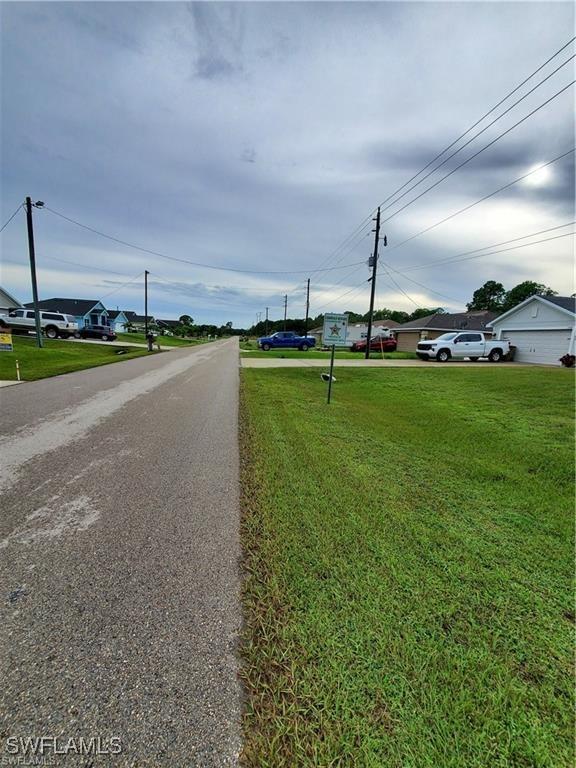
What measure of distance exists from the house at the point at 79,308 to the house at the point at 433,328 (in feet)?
134

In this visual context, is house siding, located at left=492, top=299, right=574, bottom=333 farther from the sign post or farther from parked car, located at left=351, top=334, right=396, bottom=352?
the sign post

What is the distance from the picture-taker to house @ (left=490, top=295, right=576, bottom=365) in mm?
20078

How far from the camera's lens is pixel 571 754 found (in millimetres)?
1372

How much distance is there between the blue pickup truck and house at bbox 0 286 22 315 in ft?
72.1

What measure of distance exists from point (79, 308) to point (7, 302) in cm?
1577

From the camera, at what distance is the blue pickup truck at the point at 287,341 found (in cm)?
3166

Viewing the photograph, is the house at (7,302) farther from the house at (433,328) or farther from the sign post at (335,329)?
the house at (433,328)

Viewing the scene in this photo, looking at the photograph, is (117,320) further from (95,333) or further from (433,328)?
(433,328)

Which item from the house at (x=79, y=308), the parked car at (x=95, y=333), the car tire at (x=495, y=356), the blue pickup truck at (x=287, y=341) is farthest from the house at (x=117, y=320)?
the car tire at (x=495, y=356)

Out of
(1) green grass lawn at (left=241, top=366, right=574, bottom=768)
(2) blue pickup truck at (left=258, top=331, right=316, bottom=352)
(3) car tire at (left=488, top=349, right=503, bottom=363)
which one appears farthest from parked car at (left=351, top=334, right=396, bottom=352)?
(1) green grass lawn at (left=241, top=366, right=574, bottom=768)

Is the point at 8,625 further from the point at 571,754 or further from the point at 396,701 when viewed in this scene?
the point at 571,754

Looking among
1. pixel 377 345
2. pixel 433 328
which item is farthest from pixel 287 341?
pixel 433 328

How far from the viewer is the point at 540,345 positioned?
21.8 m

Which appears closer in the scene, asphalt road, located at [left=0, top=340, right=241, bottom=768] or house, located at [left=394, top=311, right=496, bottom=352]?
asphalt road, located at [left=0, top=340, right=241, bottom=768]
